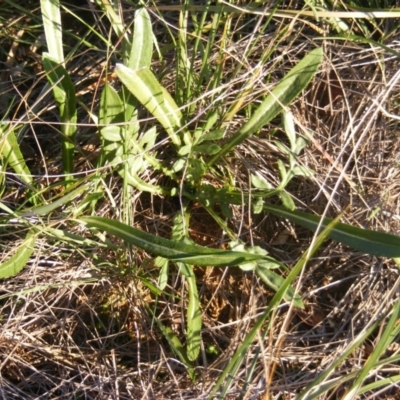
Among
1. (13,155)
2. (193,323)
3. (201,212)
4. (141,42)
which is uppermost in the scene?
(141,42)

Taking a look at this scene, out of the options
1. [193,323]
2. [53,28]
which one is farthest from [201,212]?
[53,28]

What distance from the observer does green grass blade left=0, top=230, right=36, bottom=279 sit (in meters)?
1.62

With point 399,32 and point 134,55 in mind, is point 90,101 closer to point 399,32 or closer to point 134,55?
point 134,55

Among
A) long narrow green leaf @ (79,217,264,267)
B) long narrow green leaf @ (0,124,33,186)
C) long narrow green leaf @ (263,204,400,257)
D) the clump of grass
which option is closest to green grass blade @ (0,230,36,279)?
the clump of grass

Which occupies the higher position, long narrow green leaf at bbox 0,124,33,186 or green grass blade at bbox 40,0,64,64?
green grass blade at bbox 40,0,64,64

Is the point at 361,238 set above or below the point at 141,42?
below

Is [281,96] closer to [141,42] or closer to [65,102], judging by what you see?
[141,42]

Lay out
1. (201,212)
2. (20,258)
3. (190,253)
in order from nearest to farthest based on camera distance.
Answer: (190,253) → (20,258) → (201,212)

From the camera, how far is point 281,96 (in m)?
Answer: 1.65

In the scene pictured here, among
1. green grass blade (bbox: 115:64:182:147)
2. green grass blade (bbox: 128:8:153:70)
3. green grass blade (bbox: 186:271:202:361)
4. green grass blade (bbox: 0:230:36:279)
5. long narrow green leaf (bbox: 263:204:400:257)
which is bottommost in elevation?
green grass blade (bbox: 186:271:202:361)

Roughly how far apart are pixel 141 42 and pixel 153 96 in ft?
0.43

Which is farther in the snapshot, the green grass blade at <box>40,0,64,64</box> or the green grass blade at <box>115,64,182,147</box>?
the green grass blade at <box>40,0,64,64</box>

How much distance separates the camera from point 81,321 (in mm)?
1807

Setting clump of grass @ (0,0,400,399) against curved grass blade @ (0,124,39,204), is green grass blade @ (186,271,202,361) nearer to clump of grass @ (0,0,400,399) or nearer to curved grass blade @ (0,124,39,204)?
clump of grass @ (0,0,400,399)
